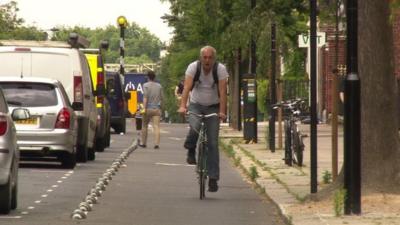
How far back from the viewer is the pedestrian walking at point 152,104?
3203cm

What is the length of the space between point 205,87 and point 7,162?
360cm

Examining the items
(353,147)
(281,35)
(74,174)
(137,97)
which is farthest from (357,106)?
(137,97)

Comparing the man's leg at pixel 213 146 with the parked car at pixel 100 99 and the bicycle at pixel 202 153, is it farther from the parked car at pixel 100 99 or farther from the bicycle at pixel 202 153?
the parked car at pixel 100 99

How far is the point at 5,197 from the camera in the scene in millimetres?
14469

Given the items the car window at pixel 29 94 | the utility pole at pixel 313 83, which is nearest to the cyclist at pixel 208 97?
the utility pole at pixel 313 83

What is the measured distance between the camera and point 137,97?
66.9m

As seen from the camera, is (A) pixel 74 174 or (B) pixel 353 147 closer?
(B) pixel 353 147

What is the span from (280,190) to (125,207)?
2.97 m

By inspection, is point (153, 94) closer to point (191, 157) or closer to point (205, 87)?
point (191, 157)

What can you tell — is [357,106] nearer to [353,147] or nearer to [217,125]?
[353,147]

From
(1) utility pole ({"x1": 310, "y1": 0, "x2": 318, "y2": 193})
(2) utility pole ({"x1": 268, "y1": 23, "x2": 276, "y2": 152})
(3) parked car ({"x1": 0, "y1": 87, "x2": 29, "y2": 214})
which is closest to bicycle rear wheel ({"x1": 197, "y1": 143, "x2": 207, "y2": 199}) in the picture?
(1) utility pole ({"x1": 310, "y1": 0, "x2": 318, "y2": 193})

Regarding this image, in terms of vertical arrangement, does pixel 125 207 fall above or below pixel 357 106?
below

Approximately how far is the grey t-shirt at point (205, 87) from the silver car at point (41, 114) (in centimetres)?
549

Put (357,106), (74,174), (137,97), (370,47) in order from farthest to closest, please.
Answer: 1. (137,97)
2. (74,174)
3. (370,47)
4. (357,106)
